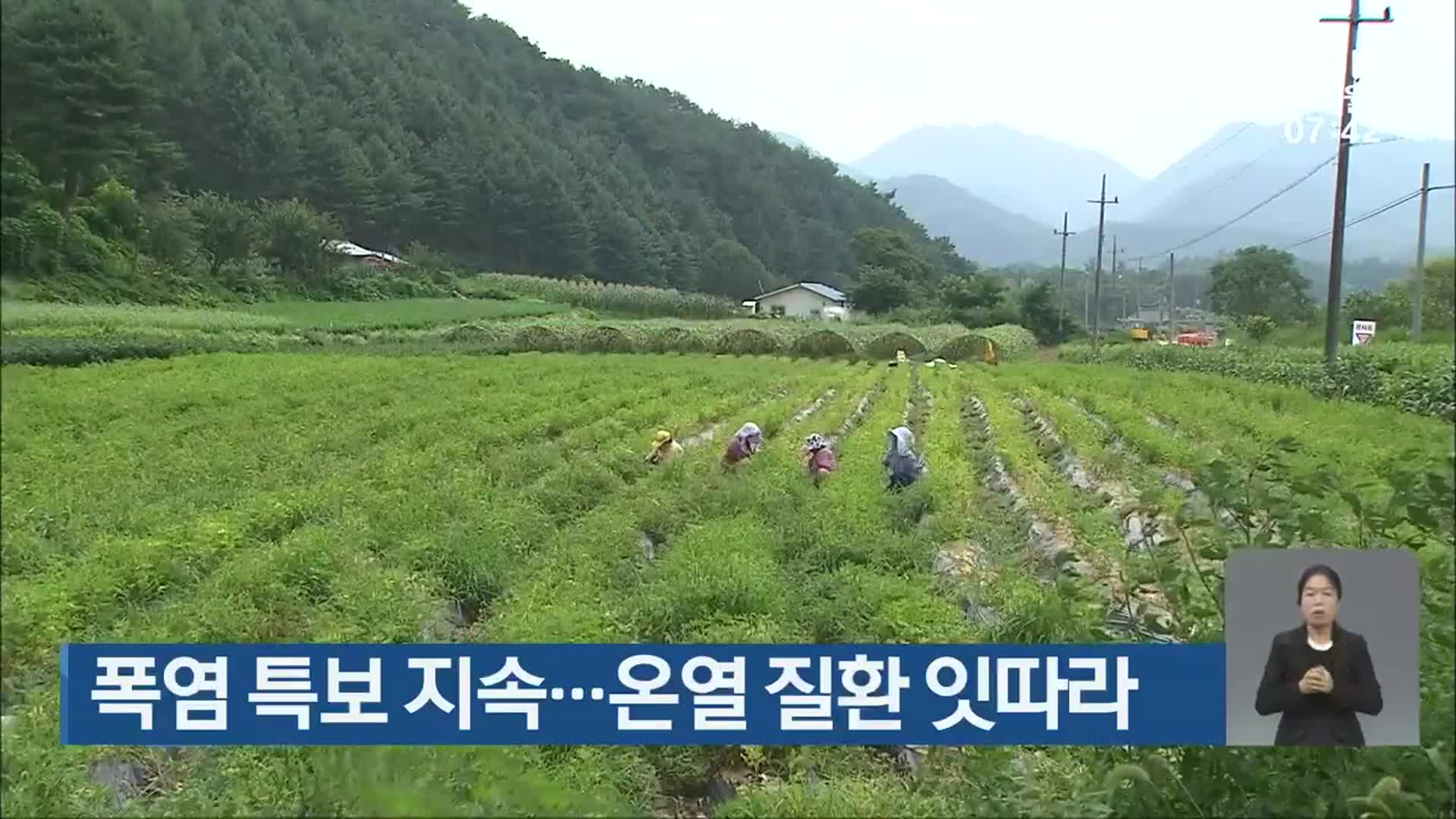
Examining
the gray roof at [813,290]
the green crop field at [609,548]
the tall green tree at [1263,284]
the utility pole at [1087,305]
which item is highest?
the utility pole at [1087,305]

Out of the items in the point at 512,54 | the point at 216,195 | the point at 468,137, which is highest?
the point at 512,54

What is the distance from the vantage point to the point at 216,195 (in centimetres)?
354

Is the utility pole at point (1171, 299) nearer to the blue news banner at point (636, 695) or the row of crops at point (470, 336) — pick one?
the row of crops at point (470, 336)

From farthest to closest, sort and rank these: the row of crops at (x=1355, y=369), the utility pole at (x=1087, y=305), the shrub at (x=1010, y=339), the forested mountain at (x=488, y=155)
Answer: the utility pole at (x=1087, y=305)
the shrub at (x=1010, y=339)
the forested mountain at (x=488, y=155)
the row of crops at (x=1355, y=369)

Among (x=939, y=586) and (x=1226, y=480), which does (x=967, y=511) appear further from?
(x=1226, y=480)

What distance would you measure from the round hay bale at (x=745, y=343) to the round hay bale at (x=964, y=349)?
4.60 feet

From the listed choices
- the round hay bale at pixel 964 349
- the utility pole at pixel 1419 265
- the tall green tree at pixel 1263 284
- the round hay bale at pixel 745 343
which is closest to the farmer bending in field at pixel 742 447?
the round hay bale at pixel 964 349

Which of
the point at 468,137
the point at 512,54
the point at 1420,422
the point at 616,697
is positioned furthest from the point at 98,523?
the point at 1420,422

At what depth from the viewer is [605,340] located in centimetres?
457

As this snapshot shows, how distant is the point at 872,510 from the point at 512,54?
3.99 m

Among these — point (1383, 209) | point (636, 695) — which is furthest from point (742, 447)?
point (636, 695)

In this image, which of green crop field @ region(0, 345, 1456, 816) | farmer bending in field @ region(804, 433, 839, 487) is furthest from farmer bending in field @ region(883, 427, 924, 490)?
farmer bending in field @ region(804, 433, 839, 487)

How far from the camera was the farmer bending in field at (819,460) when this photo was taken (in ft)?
25.7

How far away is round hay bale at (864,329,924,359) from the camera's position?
4816 mm
